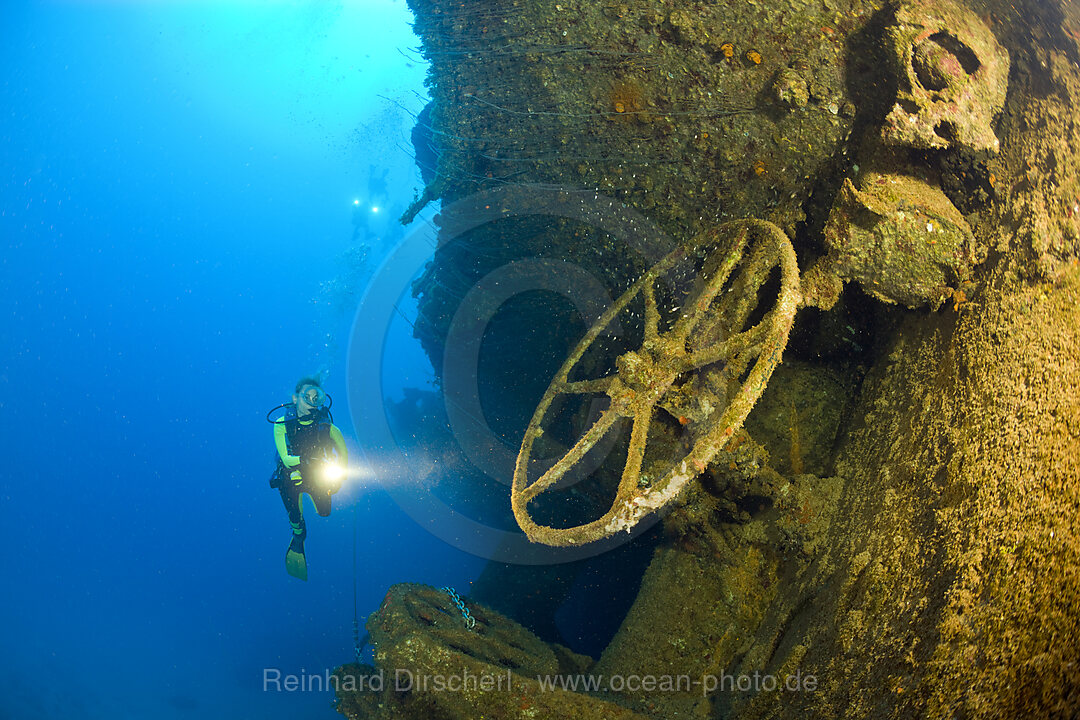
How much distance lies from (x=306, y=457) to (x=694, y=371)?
16.7 feet

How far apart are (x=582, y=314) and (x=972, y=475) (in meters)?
3.09

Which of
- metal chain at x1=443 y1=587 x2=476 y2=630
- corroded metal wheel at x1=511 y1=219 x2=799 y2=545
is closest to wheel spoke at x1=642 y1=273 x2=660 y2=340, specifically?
corroded metal wheel at x1=511 y1=219 x2=799 y2=545

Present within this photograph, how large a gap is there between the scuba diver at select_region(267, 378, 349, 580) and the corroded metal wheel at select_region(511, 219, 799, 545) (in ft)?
13.3

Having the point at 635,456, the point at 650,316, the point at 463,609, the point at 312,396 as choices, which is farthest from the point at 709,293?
the point at 312,396

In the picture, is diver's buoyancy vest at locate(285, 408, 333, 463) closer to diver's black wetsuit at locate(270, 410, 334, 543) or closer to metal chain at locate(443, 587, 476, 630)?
diver's black wetsuit at locate(270, 410, 334, 543)

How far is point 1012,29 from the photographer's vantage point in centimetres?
252

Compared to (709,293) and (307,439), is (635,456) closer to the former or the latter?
(709,293)

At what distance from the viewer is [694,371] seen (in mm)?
2725

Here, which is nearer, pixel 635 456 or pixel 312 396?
pixel 635 456

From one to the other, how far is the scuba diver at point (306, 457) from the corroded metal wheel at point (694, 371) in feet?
13.3

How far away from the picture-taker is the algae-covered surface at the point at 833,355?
1541 mm

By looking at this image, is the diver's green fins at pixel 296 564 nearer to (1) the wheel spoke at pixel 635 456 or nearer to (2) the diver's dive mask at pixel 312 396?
(2) the diver's dive mask at pixel 312 396

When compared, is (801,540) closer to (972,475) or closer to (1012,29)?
(972,475)

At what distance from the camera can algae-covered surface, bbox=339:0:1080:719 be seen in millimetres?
1541
